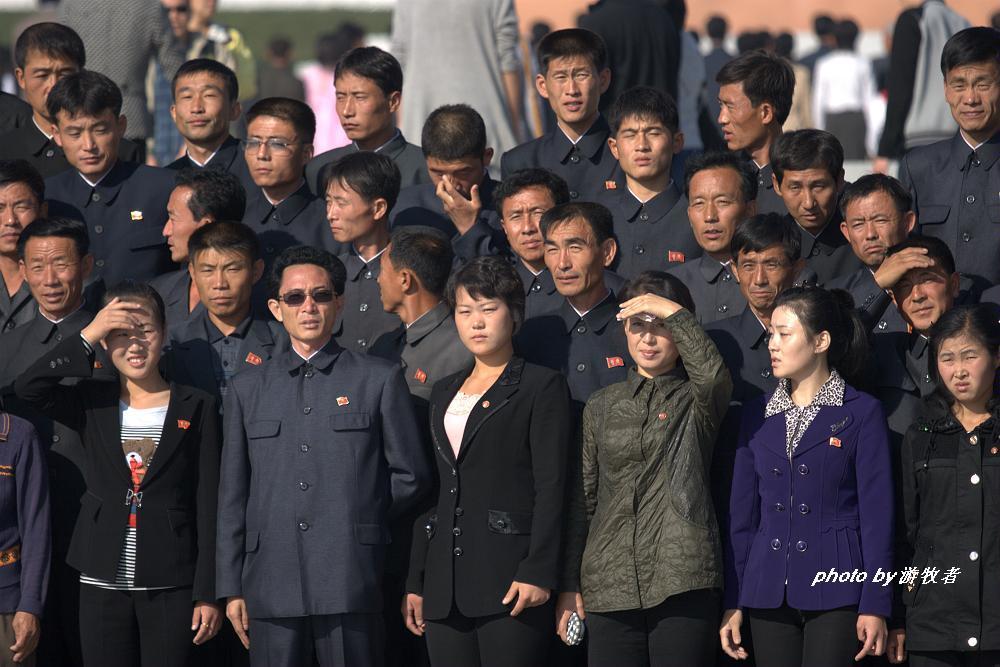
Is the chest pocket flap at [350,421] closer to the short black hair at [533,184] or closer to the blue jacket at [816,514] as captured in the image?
the blue jacket at [816,514]

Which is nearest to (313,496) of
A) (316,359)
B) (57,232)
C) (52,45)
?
(316,359)

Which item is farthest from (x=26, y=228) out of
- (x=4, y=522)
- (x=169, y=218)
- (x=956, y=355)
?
(x=956, y=355)

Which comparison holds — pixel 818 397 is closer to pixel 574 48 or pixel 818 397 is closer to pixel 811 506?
pixel 811 506

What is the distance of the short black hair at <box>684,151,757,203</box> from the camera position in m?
8.00

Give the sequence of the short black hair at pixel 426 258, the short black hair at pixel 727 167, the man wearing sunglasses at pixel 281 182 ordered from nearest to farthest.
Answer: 1. the short black hair at pixel 426 258
2. the short black hair at pixel 727 167
3. the man wearing sunglasses at pixel 281 182

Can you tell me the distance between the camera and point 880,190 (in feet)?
25.1

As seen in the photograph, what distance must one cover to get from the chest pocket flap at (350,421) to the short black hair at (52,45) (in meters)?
3.71

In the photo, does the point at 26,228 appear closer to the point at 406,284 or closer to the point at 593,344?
the point at 406,284

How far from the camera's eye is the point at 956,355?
671cm

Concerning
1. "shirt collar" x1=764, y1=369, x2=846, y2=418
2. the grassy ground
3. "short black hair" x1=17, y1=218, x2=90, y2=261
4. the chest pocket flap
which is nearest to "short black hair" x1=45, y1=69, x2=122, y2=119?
"short black hair" x1=17, y1=218, x2=90, y2=261

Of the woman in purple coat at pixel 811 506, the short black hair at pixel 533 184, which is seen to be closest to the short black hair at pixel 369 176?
the short black hair at pixel 533 184

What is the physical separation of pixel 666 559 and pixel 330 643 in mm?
1400

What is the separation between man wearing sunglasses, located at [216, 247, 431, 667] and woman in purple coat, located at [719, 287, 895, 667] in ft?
4.42

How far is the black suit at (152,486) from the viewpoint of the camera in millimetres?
7020
